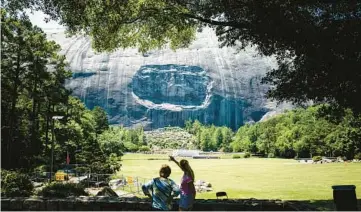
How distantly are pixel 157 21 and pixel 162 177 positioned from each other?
1125cm

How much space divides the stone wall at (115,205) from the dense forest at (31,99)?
1323 cm

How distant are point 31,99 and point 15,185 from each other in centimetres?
2033

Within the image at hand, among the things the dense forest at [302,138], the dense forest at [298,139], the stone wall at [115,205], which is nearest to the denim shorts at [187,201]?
the stone wall at [115,205]

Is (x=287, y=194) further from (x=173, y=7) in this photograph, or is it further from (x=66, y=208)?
(x=66, y=208)

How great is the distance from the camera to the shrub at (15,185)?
16.9 m

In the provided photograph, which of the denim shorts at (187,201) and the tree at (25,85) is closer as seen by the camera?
the denim shorts at (187,201)

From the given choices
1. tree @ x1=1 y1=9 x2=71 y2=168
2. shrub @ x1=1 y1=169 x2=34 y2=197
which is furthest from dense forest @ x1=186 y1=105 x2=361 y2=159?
shrub @ x1=1 y1=169 x2=34 y2=197

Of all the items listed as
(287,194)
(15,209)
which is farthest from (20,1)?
(287,194)

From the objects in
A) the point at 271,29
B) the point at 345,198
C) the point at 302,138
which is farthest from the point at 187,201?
the point at 302,138

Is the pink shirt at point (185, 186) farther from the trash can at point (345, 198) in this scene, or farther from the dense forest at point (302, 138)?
the dense forest at point (302, 138)

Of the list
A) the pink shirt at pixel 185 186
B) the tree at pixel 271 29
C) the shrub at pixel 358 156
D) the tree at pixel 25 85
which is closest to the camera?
the pink shirt at pixel 185 186

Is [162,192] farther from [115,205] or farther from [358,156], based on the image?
[358,156]

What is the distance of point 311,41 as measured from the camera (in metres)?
12.1

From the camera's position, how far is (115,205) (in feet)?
35.4
